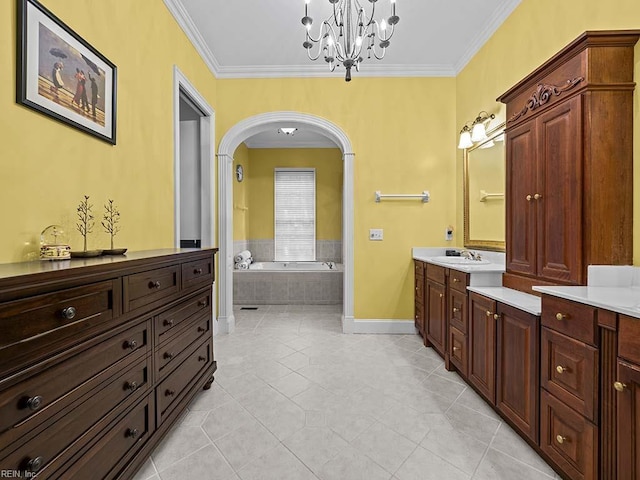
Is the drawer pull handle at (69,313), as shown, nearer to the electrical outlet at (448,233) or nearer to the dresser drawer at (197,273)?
the dresser drawer at (197,273)

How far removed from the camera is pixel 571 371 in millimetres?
1366

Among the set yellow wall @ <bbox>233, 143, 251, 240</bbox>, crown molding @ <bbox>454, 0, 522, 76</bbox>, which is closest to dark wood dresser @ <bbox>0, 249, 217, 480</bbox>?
crown molding @ <bbox>454, 0, 522, 76</bbox>

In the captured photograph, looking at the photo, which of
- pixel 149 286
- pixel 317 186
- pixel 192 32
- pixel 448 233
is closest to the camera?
pixel 149 286

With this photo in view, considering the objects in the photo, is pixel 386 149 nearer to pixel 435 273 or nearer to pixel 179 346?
pixel 435 273

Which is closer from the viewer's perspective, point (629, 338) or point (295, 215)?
point (629, 338)

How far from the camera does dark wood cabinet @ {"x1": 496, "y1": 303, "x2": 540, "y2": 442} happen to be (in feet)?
5.19

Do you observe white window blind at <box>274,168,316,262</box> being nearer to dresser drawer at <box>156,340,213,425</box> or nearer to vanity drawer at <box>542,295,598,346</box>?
dresser drawer at <box>156,340,213,425</box>

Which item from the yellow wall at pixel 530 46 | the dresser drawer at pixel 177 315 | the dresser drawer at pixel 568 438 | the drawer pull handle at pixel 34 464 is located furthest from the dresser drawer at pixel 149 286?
the yellow wall at pixel 530 46

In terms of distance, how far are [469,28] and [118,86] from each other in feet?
10.1

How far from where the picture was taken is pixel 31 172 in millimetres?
1308

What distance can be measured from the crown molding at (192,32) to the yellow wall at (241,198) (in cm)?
201

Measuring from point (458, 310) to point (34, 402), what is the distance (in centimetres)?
251

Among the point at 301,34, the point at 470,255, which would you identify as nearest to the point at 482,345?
the point at 470,255

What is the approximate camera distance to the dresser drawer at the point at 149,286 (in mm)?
1331
